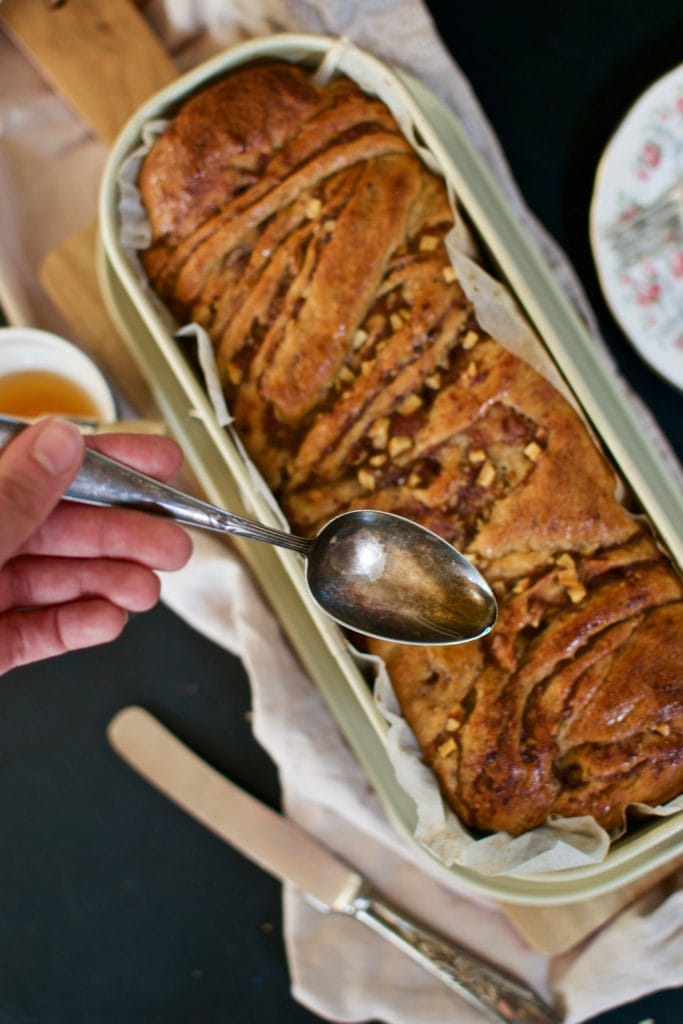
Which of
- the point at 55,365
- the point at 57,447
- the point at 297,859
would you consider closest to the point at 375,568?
the point at 57,447

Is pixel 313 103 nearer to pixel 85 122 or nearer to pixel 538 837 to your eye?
pixel 85 122

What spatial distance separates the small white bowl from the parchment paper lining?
0.25 m

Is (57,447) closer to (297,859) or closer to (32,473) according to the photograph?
(32,473)

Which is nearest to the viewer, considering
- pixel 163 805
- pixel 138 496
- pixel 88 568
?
pixel 138 496

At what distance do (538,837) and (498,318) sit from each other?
103cm

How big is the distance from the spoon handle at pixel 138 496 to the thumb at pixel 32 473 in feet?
0.57

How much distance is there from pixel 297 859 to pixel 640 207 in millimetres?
1778

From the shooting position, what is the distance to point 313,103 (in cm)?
198

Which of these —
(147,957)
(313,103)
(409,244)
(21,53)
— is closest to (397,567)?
(409,244)

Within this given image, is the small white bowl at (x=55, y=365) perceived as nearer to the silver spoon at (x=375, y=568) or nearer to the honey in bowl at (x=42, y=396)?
the honey in bowl at (x=42, y=396)

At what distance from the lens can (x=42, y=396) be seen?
225cm

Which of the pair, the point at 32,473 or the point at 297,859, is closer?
the point at 32,473

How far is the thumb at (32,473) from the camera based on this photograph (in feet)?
4.80

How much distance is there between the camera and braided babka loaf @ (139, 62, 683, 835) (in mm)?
1751
